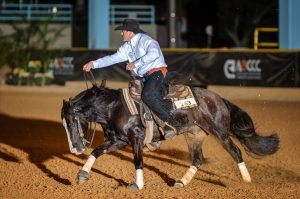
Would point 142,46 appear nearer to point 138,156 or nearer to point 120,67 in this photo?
point 138,156

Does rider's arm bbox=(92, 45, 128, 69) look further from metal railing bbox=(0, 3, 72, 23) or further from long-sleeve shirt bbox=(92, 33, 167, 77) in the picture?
metal railing bbox=(0, 3, 72, 23)

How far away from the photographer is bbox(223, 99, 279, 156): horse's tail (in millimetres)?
8688

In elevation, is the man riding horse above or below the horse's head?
above

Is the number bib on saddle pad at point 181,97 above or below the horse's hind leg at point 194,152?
above

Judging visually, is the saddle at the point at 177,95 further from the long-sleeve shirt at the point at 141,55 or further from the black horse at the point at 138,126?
the long-sleeve shirt at the point at 141,55

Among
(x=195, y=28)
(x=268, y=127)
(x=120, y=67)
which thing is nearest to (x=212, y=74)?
(x=120, y=67)

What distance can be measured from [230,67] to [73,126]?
14.6 metres

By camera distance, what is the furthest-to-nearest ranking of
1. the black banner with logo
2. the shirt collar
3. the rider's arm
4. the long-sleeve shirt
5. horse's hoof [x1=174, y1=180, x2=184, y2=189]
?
the black banner with logo, the rider's arm, horse's hoof [x1=174, y1=180, x2=184, y2=189], the shirt collar, the long-sleeve shirt

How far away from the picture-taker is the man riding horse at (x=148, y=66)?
7633 mm

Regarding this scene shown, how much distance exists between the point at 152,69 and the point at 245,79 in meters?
14.2

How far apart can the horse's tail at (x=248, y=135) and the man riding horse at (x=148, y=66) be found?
1194 millimetres

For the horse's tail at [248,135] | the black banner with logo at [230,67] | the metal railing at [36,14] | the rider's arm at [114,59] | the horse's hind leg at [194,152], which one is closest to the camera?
the rider's arm at [114,59]

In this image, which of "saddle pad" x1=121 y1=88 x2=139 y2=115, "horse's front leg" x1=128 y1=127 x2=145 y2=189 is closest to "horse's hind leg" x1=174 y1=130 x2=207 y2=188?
"horse's front leg" x1=128 y1=127 x2=145 y2=189

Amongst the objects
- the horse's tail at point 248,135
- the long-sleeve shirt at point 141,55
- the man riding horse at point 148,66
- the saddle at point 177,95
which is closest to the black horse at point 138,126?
the horse's tail at point 248,135
